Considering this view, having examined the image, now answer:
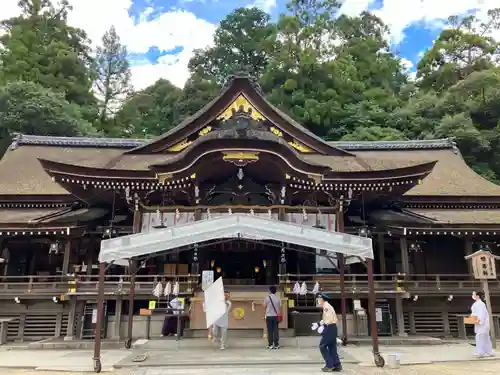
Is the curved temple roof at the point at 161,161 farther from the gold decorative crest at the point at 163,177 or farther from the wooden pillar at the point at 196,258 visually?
the wooden pillar at the point at 196,258

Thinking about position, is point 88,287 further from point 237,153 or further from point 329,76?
point 329,76

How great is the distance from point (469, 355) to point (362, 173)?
5432mm

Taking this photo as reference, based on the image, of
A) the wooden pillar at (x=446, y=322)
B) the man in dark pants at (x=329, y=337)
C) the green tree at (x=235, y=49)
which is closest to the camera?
the man in dark pants at (x=329, y=337)

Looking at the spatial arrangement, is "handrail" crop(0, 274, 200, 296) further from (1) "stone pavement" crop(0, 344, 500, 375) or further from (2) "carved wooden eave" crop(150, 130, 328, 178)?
→ (2) "carved wooden eave" crop(150, 130, 328, 178)

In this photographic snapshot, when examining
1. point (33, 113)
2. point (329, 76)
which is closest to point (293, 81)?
point (329, 76)

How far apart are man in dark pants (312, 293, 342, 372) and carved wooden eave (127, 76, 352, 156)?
8.81 meters

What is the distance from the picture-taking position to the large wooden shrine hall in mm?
12031

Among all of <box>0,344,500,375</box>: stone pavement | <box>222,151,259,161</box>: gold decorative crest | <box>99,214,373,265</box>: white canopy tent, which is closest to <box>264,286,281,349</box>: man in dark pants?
<box>0,344,500,375</box>: stone pavement

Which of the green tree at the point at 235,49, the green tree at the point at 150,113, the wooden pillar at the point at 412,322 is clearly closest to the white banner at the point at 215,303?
the wooden pillar at the point at 412,322

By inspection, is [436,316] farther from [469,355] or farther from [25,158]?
[25,158]

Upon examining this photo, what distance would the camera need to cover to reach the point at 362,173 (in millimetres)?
12250

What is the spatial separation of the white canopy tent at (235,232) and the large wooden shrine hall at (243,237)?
1701 millimetres

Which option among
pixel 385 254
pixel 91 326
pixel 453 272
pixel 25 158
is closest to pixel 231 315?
pixel 91 326

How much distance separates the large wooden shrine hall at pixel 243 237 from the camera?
39.5ft
